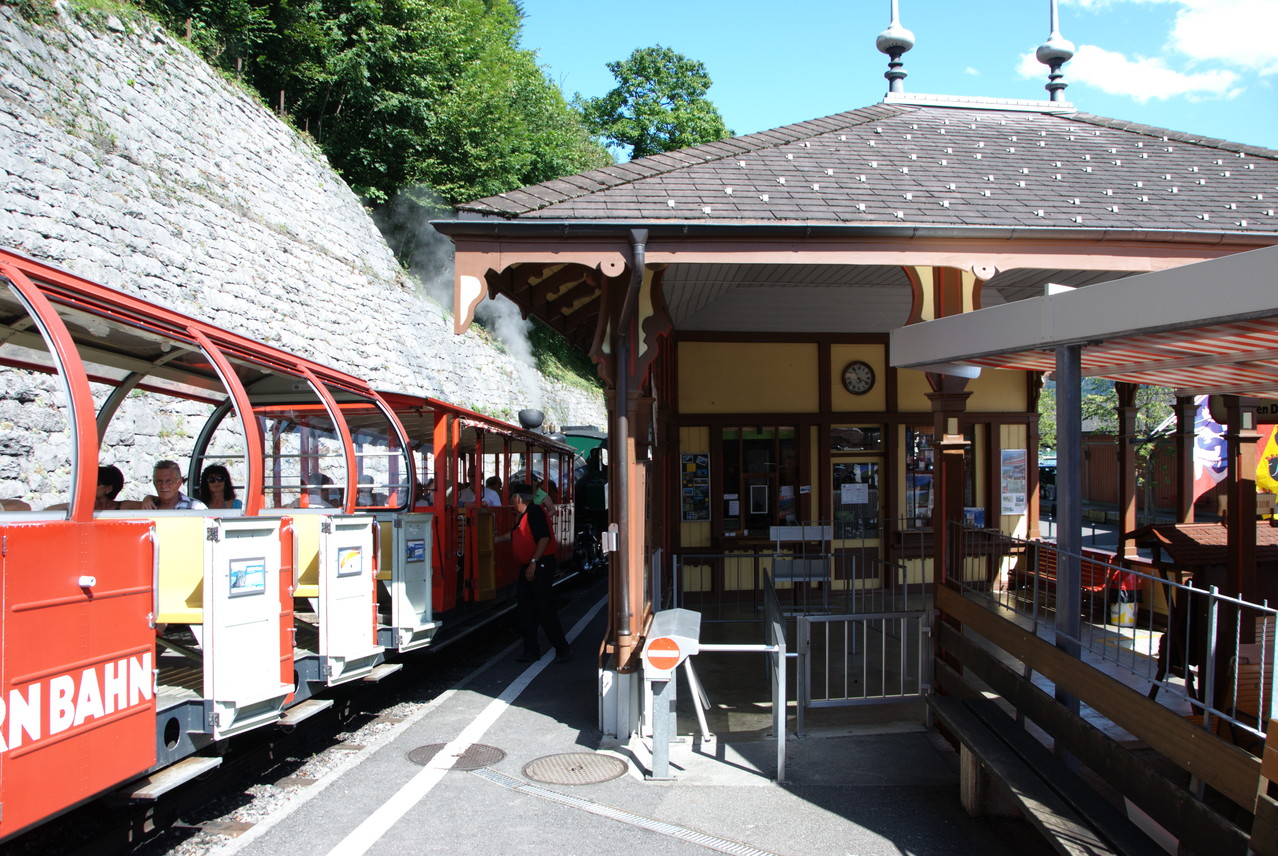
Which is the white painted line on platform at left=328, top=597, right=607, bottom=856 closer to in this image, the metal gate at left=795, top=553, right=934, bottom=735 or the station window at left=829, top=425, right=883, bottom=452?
the metal gate at left=795, top=553, right=934, bottom=735

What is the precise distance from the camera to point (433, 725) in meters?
6.99

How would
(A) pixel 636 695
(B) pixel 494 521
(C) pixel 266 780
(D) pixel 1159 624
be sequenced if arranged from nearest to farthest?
(C) pixel 266 780, (A) pixel 636 695, (D) pixel 1159 624, (B) pixel 494 521

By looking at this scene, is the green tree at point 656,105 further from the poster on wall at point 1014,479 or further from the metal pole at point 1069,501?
the metal pole at point 1069,501

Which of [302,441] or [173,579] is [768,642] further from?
[302,441]

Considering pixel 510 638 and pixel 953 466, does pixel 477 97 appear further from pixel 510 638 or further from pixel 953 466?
pixel 953 466

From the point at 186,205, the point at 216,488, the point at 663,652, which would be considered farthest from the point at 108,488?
the point at 186,205

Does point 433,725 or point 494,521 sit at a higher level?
point 494,521

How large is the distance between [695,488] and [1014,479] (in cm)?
444

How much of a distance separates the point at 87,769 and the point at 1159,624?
875 centimetres

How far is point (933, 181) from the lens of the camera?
748 cm

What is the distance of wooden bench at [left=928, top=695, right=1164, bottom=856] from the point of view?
3602 mm

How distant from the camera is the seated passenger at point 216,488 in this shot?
7.36 metres

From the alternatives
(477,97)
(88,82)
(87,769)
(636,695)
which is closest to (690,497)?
(636,695)

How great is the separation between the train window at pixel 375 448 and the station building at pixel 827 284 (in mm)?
1805
